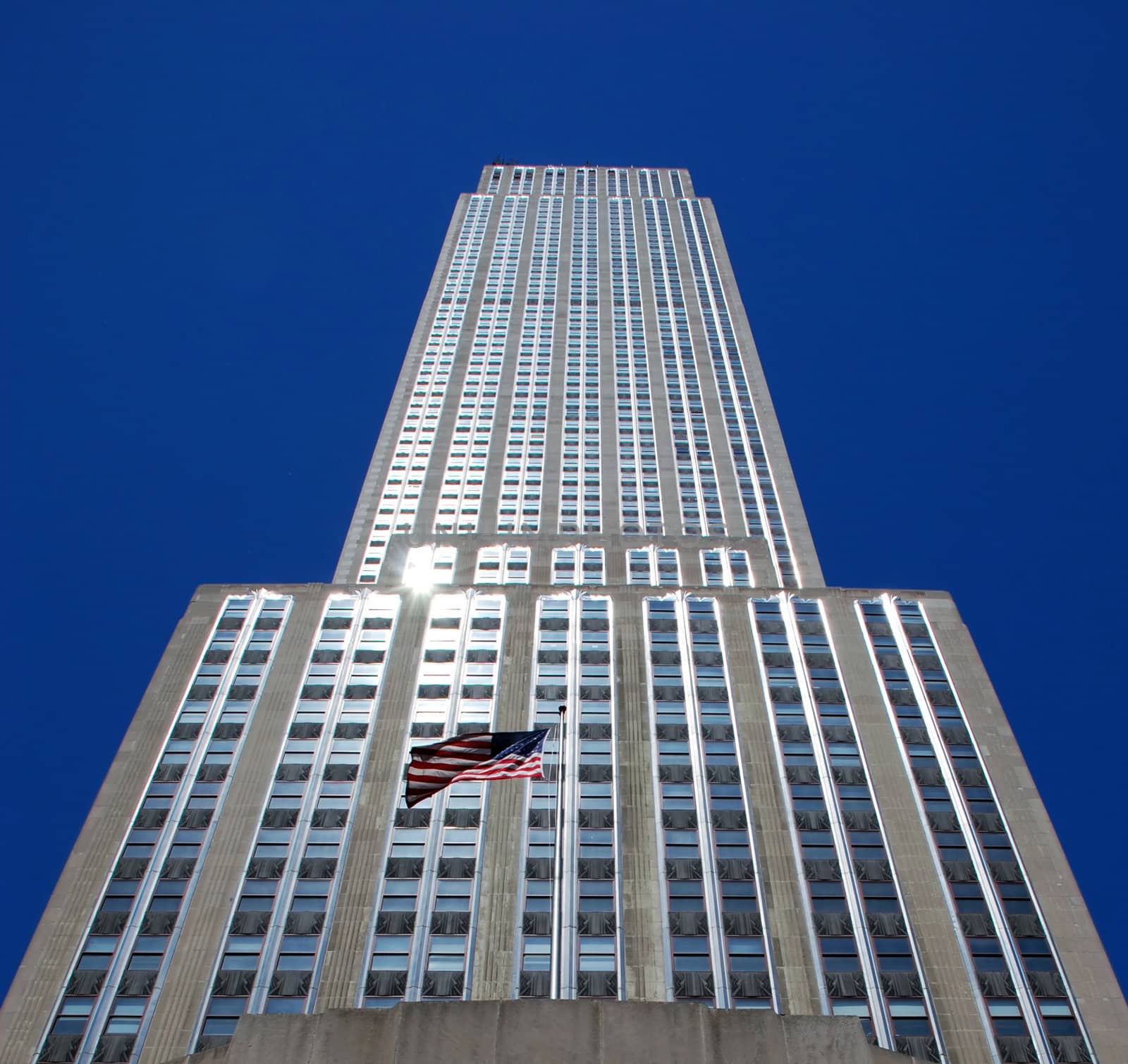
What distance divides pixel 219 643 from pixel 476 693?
59.5 feet

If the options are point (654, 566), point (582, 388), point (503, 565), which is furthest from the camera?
point (582, 388)

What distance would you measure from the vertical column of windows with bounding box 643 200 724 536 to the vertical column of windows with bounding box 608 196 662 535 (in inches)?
111

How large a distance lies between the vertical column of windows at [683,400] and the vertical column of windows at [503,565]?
917 inches

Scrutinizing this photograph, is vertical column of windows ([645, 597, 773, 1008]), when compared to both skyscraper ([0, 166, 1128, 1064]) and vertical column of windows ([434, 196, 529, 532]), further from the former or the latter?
vertical column of windows ([434, 196, 529, 532])

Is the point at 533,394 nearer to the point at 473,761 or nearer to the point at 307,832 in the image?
the point at 307,832

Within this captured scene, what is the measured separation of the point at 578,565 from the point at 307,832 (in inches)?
1888

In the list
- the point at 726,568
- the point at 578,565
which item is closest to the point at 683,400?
the point at 726,568

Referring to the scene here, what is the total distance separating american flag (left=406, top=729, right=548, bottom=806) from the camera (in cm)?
3906

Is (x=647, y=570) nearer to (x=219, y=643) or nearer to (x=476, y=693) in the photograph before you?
(x=476, y=693)

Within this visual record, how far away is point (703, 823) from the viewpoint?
6141 centimetres

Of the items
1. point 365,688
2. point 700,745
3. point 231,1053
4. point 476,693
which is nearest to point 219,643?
point 365,688

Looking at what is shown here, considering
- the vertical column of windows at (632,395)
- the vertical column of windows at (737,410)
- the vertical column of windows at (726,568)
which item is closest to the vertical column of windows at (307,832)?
the vertical column of windows at (726,568)

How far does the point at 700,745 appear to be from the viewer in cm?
6694

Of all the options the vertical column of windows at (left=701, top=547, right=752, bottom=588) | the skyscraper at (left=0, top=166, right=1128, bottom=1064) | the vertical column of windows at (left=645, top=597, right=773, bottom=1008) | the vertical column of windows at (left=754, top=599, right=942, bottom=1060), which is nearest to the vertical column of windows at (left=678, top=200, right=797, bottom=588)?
the vertical column of windows at (left=701, top=547, right=752, bottom=588)
